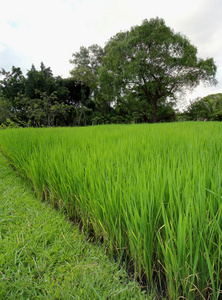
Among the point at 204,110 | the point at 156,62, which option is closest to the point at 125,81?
the point at 156,62

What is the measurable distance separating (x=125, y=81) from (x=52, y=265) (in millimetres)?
13862

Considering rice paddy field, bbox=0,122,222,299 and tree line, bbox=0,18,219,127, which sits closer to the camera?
rice paddy field, bbox=0,122,222,299

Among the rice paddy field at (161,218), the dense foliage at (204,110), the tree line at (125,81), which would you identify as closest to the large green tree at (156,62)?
the tree line at (125,81)

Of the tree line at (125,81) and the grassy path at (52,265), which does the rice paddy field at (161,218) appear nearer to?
the grassy path at (52,265)

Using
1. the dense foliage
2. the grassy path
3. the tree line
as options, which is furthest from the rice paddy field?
the dense foliage

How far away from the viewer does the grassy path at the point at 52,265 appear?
2.03 ft

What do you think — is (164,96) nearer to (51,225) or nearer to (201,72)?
(201,72)

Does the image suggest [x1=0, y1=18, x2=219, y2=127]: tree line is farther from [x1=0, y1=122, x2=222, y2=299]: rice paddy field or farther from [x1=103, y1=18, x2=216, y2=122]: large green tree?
[x1=0, y1=122, x2=222, y2=299]: rice paddy field

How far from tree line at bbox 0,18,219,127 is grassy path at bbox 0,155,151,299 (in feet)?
33.8

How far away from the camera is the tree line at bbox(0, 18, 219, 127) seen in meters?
11.8

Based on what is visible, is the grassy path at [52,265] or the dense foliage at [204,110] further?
the dense foliage at [204,110]

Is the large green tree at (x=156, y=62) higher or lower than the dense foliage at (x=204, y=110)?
higher

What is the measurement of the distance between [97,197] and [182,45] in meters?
14.4

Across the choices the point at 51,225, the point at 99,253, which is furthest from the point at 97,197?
the point at 51,225
